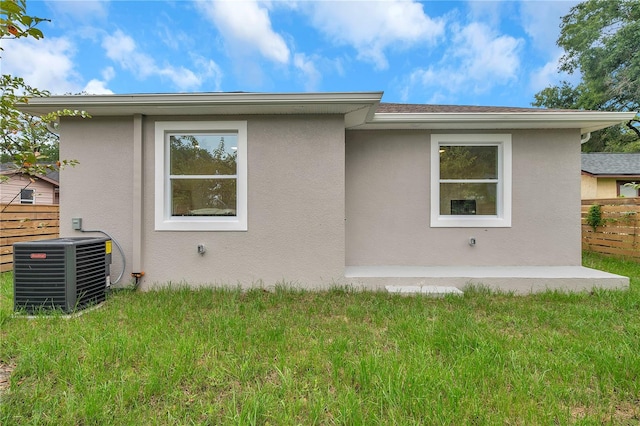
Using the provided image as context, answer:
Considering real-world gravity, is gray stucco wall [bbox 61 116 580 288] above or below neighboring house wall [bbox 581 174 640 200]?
below

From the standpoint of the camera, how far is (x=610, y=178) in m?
12.4

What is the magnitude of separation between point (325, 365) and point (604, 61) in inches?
957

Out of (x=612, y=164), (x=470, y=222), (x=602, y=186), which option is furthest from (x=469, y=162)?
(x=612, y=164)

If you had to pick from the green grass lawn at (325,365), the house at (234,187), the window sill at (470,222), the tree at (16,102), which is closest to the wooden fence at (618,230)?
the house at (234,187)

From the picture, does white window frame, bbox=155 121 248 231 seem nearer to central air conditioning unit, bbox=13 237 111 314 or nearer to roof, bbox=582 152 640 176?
central air conditioning unit, bbox=13 237 111 314

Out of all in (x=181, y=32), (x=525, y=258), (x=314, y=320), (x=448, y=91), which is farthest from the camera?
(x=448, y=91)

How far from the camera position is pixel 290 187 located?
423 centimetres

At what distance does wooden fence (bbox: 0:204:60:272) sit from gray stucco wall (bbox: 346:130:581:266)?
18.6 ft

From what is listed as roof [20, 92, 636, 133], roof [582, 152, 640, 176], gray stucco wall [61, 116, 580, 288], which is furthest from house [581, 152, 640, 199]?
gray stucco wall [61, 116, 580, 288]

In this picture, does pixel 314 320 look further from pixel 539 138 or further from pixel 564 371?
pixel 539 138

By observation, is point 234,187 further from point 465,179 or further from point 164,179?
point 465,179

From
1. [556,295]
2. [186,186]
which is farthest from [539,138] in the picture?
[186,186]

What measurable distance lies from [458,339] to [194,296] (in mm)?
3104

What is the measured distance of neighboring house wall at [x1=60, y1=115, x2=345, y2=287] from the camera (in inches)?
165
